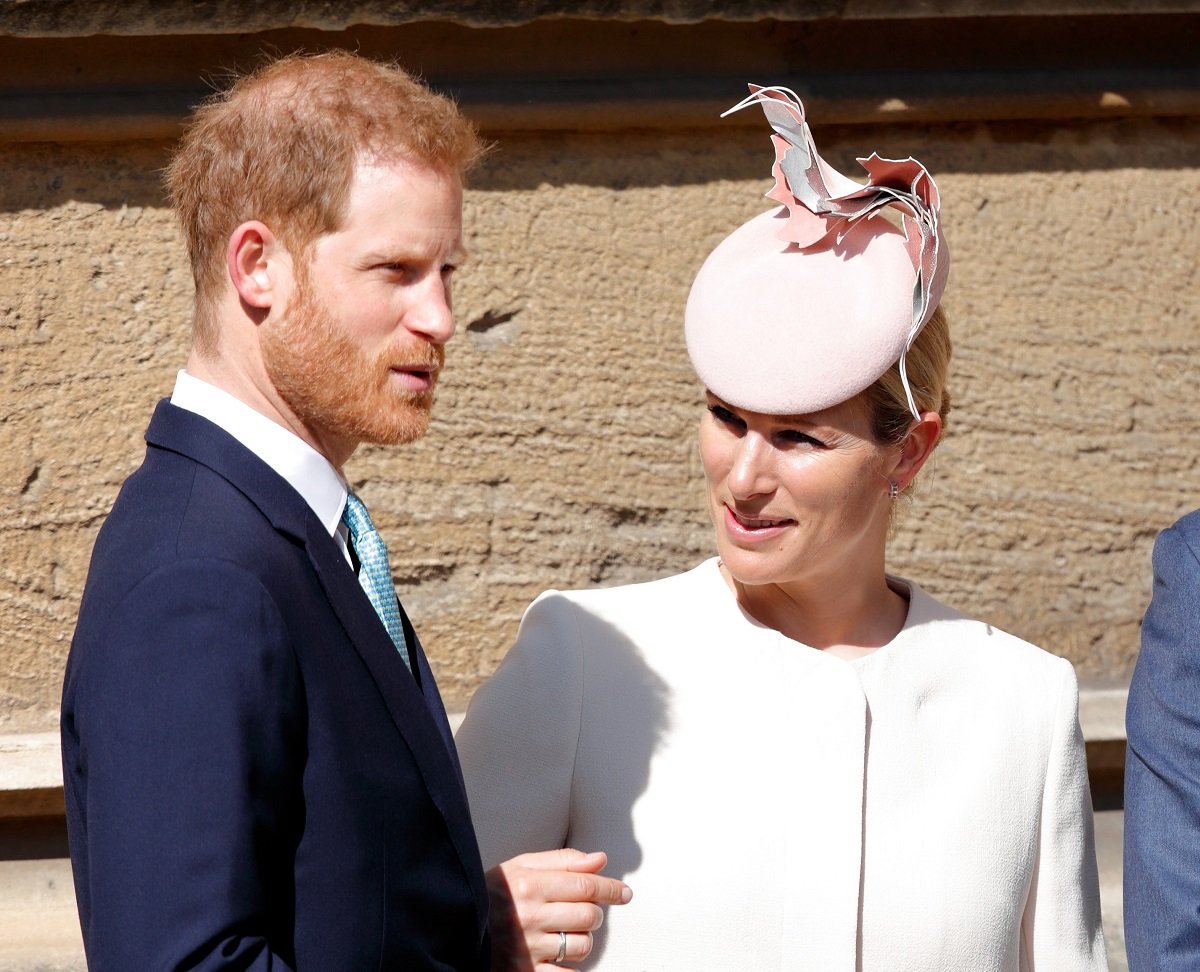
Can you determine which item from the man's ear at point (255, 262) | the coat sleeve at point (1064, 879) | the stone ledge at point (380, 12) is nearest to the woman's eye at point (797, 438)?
the coat sleeve at point (1064, 879)

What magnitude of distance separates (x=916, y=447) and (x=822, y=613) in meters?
0.28

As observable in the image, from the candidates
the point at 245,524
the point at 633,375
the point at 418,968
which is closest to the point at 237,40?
the point at 633,375

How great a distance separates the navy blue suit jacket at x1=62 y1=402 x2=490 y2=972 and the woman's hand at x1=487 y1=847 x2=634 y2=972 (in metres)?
0.10

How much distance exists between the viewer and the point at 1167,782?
1.90 m

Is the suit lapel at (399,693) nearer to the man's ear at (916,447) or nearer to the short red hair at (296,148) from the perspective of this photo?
the short red hair at (296,148)

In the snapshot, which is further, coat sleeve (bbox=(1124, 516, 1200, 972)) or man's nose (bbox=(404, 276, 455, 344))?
coat sleeve (bbox=(1124, 516, 1200, 972))

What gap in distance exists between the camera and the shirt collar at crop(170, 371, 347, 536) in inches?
60.4

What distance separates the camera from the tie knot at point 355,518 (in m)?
1.64

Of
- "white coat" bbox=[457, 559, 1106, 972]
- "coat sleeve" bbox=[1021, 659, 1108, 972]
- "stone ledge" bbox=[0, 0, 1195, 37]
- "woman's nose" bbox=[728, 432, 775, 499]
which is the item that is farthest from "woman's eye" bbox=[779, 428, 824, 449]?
"stone ledge" bbox=[0, 0, 1195, 37]

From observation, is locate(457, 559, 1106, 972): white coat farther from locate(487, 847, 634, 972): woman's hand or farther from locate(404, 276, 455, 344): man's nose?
locate(404, 276, 455, 344): man's nose

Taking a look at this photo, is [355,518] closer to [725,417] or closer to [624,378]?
[725,417]

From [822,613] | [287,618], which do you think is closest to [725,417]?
[822,613]

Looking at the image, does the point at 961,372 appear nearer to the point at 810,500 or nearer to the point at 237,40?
the point at 810,500

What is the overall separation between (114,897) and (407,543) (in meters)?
1.68
